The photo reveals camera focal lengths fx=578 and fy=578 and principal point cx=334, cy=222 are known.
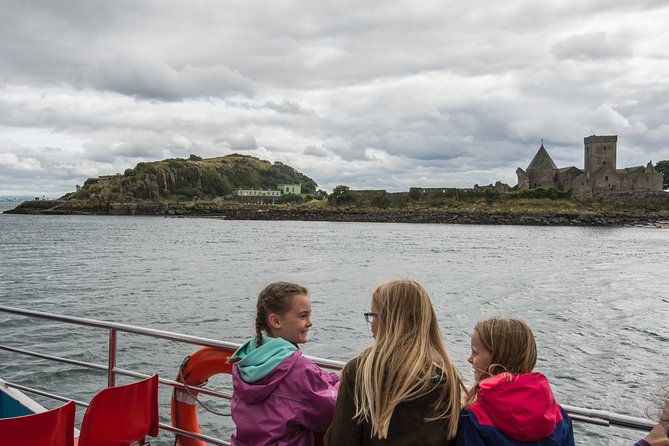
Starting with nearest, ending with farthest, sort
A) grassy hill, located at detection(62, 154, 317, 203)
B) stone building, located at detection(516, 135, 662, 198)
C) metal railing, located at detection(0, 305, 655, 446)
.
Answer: metal railing, located at detection(0, 305, 655, 446) < stone building, located at detection(516, 135, 662, 198) < grassy hill, located at detection(62, 154, 317, 203)

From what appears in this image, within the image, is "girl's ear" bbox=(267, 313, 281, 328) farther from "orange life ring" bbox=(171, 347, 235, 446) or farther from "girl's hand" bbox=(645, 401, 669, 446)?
"girl's hand" bbox=(645, 401, 669, 446)

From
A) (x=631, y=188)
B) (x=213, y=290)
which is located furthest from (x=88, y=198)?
(x=213, y=290)

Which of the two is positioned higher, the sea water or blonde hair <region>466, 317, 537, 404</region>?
blonde hair <region>466, 317, 537, 404</region>

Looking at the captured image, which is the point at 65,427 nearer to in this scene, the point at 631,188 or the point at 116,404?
the point at 116,404

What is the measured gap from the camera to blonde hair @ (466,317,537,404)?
8.00 feet

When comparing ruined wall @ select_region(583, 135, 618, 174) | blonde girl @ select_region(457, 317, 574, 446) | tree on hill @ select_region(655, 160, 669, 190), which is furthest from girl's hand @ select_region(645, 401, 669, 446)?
tree on hill @ select_region(655, 160, 669, 190)

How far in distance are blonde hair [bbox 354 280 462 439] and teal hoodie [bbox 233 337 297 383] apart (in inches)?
17.6

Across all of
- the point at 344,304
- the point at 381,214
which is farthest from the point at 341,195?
the point at 344,304

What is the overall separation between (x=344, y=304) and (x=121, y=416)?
18898 millimetres

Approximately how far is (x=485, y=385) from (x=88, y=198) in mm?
180904

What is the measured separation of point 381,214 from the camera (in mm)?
126812

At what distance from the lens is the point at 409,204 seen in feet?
434

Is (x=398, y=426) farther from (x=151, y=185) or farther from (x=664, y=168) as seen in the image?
(x=151, y=185)

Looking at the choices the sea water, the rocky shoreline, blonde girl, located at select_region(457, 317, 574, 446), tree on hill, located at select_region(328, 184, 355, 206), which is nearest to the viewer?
blonde girl, located at select_region(457, 317, 574, 446)
